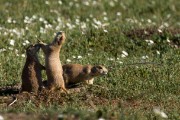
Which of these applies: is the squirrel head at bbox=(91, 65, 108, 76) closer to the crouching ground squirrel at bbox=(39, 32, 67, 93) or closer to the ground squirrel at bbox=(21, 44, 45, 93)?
the crouching ground squirrel at bbox=(39, 32, 67, 93)

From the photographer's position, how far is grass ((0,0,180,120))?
8.73m

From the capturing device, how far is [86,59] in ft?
38.2

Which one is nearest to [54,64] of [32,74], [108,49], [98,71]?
[32,74]

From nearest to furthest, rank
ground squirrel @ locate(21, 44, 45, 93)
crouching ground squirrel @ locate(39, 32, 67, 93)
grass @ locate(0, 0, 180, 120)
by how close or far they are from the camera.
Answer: grass @ locate(0, 0, 180, 120)
crouching ground squirrel @ locate(39, 32, 67, 93)
ground squirrel @ locate(21, 44, 45, 93)

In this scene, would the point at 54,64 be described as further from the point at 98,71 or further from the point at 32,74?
the point at 98,71

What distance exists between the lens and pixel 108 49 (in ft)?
42.7

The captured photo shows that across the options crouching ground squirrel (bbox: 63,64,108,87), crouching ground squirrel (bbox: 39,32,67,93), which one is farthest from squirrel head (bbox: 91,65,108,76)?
crouching ground squirrel (bbox: 39,32,67,93)

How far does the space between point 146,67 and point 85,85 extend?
1501mm

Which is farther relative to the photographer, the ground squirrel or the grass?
the ground squirrel

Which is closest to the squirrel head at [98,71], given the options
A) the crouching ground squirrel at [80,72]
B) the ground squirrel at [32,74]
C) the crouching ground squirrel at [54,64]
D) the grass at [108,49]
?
the crouching ground squirrel at [80,72]

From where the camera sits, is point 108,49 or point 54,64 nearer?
point 54,64

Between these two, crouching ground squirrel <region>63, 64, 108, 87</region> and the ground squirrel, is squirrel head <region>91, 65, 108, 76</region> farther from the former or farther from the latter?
the ground squirrel

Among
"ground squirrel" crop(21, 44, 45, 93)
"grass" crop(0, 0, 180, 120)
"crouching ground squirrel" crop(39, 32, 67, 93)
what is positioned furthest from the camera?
"ground squirrel" crop(21, 44, 45, 93)

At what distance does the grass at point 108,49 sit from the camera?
28.6ft
